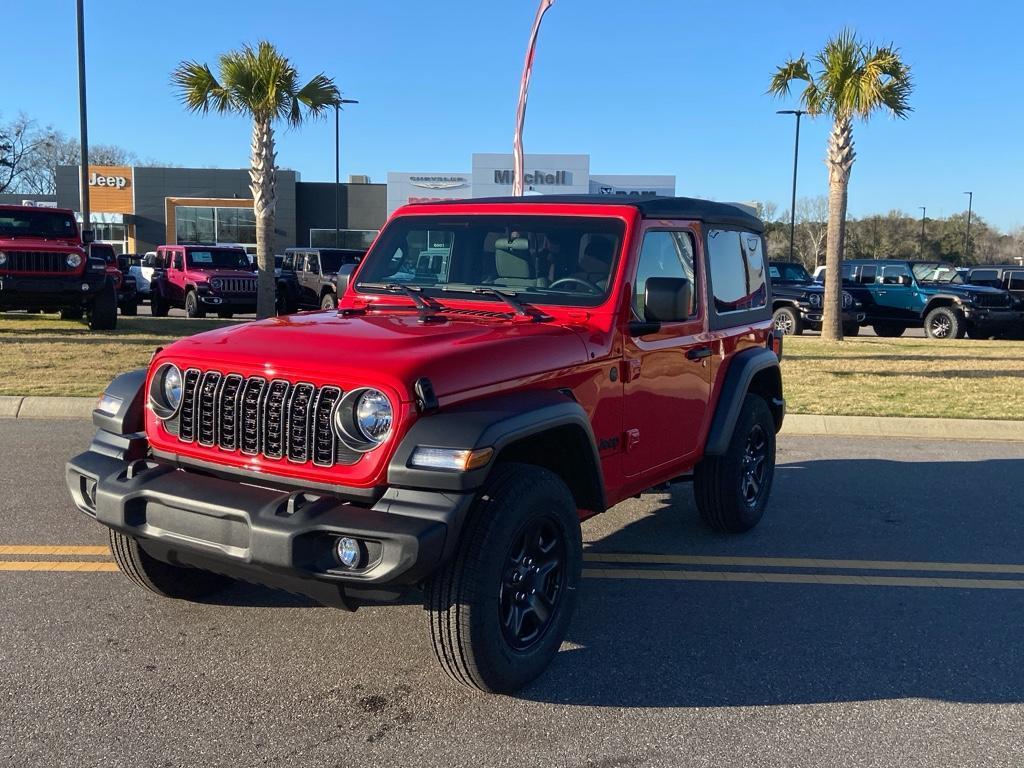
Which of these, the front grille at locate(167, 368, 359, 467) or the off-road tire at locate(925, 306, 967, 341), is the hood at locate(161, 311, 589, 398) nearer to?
the front grille at locate(167, 368, 359, 467)

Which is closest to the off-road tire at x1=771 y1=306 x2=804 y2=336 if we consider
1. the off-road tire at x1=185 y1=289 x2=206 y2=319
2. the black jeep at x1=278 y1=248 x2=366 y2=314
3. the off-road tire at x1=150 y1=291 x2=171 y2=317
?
the black jeep at x1=278 y1=248 x2=366 y2=314

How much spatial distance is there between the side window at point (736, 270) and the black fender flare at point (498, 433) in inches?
68.5

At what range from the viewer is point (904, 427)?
31.6ft

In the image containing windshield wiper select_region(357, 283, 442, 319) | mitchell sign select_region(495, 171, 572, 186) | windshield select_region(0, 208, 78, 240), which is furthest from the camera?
mitchell sign select_region(495, 171, 572, 186)

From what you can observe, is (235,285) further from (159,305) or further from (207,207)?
(207,207)

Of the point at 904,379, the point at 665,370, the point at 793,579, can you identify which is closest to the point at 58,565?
the point at 665,370

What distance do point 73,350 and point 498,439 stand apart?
12.0m

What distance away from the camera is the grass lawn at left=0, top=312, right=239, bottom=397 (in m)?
10.5

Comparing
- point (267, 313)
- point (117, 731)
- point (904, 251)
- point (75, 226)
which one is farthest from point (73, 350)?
point (904, 251)

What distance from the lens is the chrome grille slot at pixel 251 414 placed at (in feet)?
11.8

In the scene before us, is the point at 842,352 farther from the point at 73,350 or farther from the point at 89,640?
the point at 89,640

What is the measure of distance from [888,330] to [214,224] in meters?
39.5

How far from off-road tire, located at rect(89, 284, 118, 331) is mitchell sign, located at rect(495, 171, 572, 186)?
3106 cm

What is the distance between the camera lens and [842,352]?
16.2 meters
